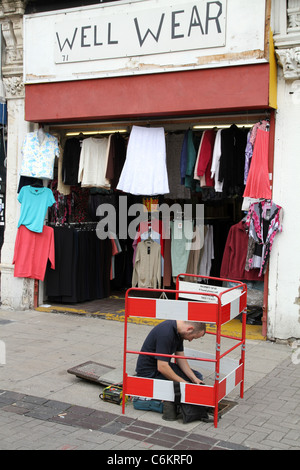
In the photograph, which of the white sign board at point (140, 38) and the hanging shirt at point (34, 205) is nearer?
the white sign board at point (140, 38)

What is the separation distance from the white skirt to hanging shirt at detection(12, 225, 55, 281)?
198cm

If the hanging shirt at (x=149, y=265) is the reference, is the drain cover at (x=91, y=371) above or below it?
below

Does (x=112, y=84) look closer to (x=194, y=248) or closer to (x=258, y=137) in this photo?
(x=258, y=137)

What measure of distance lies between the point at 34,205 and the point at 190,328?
5.42m

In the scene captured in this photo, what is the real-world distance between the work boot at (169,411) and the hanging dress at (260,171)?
3.84 m

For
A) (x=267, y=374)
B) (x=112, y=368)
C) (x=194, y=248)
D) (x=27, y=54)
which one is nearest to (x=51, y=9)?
(x=27, y=54)

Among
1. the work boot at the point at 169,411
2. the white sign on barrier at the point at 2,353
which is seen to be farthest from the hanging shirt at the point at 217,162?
the work boot at the point at 169,411

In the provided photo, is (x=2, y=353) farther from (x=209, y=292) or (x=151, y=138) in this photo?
(x=151, y=138)

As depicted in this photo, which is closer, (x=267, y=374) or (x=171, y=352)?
(x=171, y=352)

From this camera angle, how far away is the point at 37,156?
9.55 m

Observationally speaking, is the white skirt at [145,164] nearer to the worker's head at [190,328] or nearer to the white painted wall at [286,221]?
the white painted wall at [286,221]

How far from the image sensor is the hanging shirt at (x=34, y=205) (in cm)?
961
